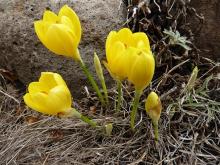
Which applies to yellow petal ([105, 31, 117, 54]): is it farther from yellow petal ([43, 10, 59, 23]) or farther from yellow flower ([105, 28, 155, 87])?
yellow petal ([43, 10, 59, 23])

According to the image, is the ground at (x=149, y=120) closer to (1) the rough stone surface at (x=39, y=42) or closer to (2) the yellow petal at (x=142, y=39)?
(1) the rough stone surface at (x=39, y=42)

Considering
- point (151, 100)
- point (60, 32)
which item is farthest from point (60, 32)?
point (151, 100)

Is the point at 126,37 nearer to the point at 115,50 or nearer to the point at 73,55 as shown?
the point at 115,50

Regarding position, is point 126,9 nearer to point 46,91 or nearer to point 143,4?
point 143,4

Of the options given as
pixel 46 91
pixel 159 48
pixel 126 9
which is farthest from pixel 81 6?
pixel 46 91

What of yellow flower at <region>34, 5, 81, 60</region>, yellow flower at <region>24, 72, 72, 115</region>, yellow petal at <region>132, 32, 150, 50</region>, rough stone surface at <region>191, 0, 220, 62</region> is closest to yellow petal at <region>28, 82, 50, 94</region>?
yellow flower at <region>24, 72, 72, 115</region>

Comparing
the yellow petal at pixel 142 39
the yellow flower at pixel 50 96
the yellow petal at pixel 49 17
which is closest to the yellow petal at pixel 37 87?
the yellow flower at pixel 50 96

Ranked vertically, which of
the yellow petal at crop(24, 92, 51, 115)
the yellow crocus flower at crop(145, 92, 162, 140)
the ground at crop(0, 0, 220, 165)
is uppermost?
the yellow petal at crop(24, 92, 51, 115)

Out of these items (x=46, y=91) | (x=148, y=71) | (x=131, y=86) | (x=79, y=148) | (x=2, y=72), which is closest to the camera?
(x=148, y=71)
